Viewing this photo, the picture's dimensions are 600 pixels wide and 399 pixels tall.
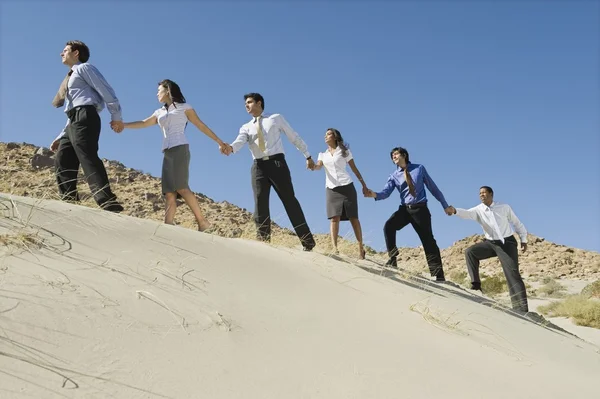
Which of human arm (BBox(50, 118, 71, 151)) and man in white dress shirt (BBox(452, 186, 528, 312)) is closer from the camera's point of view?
human arm (BBox(50, 118, 71, 151))

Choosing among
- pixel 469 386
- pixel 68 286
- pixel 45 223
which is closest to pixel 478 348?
pixel 469 386

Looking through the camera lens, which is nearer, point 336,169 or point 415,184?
point 336,169

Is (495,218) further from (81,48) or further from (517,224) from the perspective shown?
(81,48)

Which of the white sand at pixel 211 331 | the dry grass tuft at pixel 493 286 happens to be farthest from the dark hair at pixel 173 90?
the dry grass tuft at pixel 493 286

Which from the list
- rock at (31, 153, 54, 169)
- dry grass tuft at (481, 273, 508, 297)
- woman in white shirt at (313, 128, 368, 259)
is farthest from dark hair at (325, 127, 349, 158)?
rock at (31, 153, 54, 169)

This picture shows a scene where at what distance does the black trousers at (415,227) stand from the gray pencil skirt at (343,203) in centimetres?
74

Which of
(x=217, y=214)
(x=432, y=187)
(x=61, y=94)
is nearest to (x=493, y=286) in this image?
(x=217, y=214)

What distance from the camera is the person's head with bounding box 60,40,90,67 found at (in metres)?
5.50

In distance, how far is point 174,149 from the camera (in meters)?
5.73

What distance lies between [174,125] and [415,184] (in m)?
3.54

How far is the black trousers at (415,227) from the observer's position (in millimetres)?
7625

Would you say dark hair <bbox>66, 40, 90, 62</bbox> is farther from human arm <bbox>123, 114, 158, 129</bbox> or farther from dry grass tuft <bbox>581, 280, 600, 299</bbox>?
dry grass tuft <bbox>581, 280, 600, 299</bbox>

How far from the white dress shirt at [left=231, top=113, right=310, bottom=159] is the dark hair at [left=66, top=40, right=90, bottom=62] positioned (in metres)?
1.77

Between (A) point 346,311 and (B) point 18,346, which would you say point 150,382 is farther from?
(A) point 346,311
